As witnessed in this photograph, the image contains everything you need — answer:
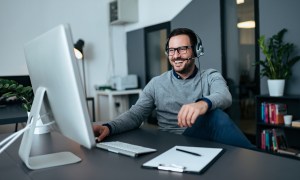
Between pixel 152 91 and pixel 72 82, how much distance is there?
3.39ft

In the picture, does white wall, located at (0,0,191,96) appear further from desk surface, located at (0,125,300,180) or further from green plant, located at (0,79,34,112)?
desk surface, located at (0,125,300,180)

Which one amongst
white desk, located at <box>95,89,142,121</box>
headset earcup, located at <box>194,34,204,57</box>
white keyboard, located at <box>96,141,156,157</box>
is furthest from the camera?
white desk, located at <box>95,89,142,121</box>

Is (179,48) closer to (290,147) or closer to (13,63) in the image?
(290,147)

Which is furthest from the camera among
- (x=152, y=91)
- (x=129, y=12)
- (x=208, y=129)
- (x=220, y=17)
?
(x=129, y=12)

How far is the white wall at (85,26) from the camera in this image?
14.4 ft

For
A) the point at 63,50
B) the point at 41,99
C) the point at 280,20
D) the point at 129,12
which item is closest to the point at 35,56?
the point at 41,99

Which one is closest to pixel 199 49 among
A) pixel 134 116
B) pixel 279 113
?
pixel 134 116

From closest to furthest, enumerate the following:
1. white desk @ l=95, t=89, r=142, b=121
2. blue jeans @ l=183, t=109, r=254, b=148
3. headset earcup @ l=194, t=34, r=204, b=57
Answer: blue jeans @ l=183, t=109, r=254, b=148
headset earcup @ l=194, t=34, r=204, b=57
white desk @ l=95, t=89, r=142, b=121

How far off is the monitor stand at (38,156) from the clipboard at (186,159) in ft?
0.91

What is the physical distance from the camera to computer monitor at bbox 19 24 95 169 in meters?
0.74

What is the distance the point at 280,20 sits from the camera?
3135 mm

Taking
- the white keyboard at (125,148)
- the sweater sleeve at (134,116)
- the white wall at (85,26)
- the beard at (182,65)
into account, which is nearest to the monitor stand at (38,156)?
the white keyboard at (125,148)

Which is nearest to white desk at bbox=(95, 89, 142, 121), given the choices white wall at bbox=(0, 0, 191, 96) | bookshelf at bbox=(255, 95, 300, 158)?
white wall at bbox=(0, 0, 191, 96)

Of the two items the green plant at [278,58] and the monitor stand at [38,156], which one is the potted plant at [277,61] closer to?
the green plant at [278,58]
